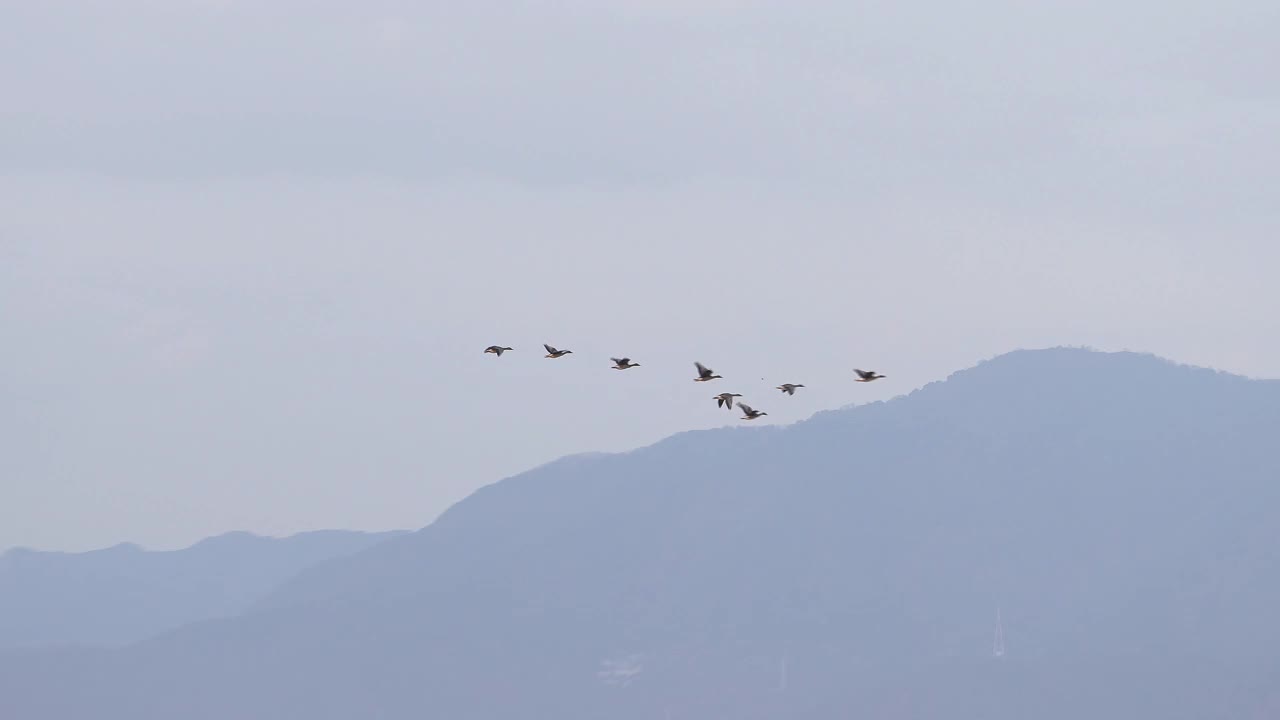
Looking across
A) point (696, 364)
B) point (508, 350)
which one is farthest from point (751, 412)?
point (508, 350)

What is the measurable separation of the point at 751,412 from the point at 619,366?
10755 mm

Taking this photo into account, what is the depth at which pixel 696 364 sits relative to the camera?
136 meters

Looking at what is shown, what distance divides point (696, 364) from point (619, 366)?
10.4m

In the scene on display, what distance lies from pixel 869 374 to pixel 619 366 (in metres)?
17.1

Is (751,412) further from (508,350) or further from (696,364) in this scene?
(508,350)

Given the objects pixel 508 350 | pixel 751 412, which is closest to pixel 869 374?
pixel 751 412

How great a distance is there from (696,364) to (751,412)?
6.19 metres

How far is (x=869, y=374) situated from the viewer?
142m

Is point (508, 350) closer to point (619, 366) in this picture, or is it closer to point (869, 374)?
point (619, 366)

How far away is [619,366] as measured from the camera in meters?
145

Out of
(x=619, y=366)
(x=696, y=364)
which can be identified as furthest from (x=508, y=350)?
(x=696, y=364)

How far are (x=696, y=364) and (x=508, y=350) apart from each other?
60.3 ft

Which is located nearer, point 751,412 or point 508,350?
point 751,412

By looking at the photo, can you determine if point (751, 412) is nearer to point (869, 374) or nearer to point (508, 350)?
point (869, 374)
